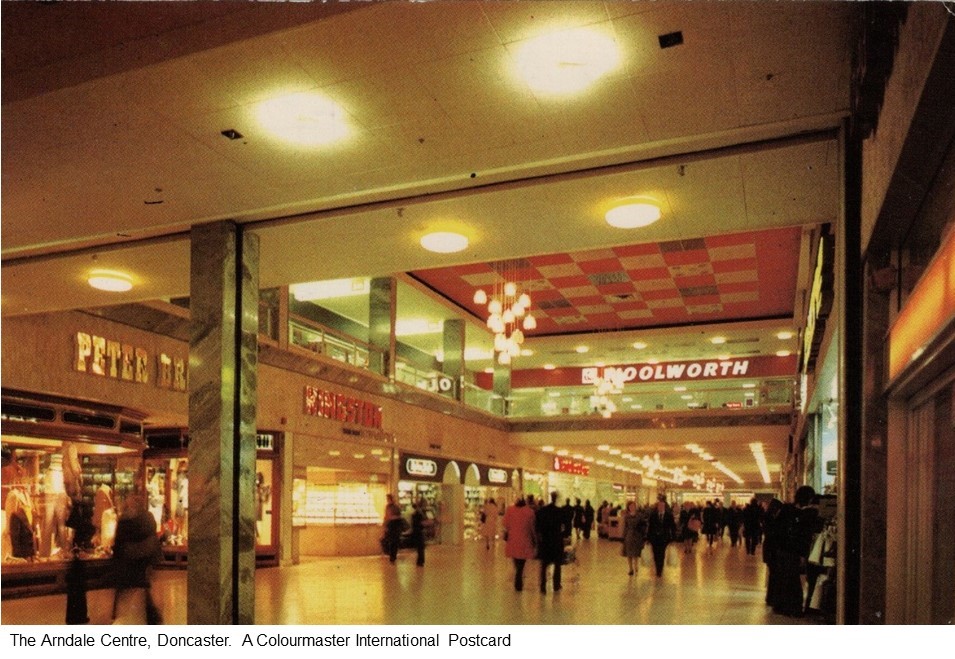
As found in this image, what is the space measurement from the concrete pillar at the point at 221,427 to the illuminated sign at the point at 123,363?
4187 millimetres

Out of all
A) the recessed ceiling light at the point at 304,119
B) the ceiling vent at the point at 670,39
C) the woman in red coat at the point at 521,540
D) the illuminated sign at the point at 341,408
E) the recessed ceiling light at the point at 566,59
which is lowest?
the woman in red coat at the point at 521,540

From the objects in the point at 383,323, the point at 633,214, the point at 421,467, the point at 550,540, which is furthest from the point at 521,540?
the point at 421,467

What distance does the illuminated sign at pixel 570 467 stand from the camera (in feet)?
90.4

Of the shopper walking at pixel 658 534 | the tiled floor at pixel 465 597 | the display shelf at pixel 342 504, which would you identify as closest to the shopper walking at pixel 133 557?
the tiled floor at pixel 465 597

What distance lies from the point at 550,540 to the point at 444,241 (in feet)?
15.7

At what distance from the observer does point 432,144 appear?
4793 mm

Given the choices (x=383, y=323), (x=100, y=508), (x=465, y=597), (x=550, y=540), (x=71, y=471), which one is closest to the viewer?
Answer: (x=465, y=597)

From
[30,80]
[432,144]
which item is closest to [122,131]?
[30,80]

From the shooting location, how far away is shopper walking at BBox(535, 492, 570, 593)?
9.95 metres

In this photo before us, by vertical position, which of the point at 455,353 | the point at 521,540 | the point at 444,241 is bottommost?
the point at 521,540

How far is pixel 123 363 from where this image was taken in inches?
419

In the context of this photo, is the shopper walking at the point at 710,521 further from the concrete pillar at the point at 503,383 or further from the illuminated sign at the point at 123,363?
the illuminated sign at the point at 123,363

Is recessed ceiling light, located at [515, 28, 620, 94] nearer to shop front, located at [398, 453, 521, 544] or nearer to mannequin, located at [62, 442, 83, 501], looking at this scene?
mannequin, located at [62, 442, 83, 501]
